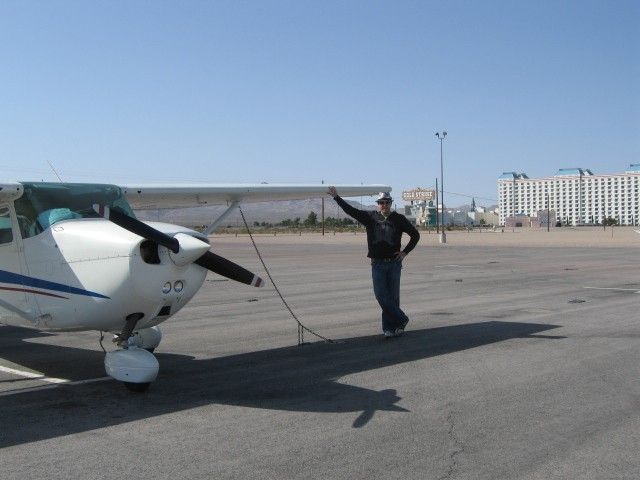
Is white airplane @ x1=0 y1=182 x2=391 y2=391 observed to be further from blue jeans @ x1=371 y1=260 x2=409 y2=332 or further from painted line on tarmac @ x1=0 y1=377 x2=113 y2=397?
blue jeans @ x1=371 y1=260 x2=409 y2=332

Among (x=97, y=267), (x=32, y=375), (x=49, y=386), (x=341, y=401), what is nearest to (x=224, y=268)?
(x=97, y=267)

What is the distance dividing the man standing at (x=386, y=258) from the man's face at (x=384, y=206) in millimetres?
144

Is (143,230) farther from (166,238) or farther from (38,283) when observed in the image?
(38,283)

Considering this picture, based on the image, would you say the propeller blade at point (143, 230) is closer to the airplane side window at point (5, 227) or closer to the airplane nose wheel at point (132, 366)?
the airplane nose wheel at point (132, 366)

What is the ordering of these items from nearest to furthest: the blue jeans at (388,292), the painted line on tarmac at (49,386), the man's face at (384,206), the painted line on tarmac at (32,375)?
the painted line on tarmac at (49,386) < the painted line on tarmac at (32,375) < the blue jeans at (388,292) < the man's face at (384,206)

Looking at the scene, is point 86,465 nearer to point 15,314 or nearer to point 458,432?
point 458,432

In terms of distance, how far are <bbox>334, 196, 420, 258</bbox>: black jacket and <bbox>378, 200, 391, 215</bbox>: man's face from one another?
0.07 meters

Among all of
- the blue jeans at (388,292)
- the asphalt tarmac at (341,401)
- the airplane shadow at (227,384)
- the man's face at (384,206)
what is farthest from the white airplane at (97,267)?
the man's face at (384,206)

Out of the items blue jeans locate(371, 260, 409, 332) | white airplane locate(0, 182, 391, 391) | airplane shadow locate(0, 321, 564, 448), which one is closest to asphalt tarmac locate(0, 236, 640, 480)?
airplane shadow locate(0, 321, 564, 448)

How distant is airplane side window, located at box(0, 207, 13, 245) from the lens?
7548 millimetres

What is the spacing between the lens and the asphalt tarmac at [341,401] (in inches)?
192

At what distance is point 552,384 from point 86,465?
4381mm

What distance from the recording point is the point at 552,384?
23.3ft

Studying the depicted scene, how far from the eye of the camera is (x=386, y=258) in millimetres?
10375
